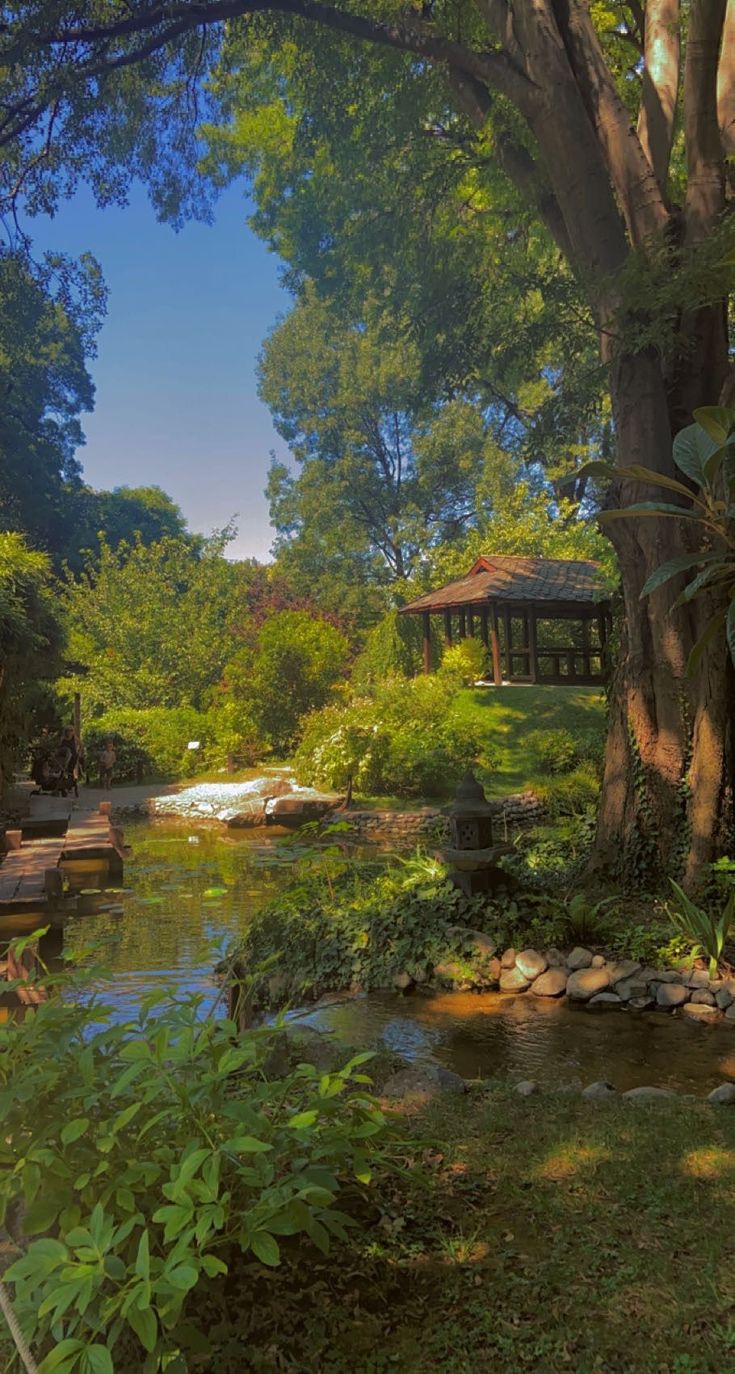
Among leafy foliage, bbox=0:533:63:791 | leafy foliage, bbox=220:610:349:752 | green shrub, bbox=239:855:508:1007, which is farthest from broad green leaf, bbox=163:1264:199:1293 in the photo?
leafy foliage, bbox=220:610:349:752

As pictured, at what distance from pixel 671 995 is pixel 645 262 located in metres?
5.15

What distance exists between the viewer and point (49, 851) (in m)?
9.66

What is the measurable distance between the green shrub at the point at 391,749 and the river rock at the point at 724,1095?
11.8 meters

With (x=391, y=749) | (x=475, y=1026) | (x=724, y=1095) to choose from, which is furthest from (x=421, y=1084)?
(x=391, y=749)

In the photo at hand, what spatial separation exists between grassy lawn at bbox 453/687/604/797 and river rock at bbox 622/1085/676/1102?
450 inches

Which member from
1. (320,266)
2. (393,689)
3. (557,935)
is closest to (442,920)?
(557,935)

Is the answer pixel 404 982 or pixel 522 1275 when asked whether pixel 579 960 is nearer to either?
pixel 404 982

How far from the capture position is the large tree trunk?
6.12m

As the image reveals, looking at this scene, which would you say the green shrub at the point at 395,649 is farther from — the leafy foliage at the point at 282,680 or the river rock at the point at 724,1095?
the river rock at the point at 724,1095

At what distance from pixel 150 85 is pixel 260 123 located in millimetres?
8637

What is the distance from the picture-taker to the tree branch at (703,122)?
6.51m

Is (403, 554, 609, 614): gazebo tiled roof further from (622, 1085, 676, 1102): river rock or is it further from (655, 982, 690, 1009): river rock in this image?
(622, 1085, 676, 1102): river rock

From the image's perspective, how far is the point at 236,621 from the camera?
1053 inches

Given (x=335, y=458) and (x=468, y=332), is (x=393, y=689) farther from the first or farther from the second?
(x=335, y=458)
